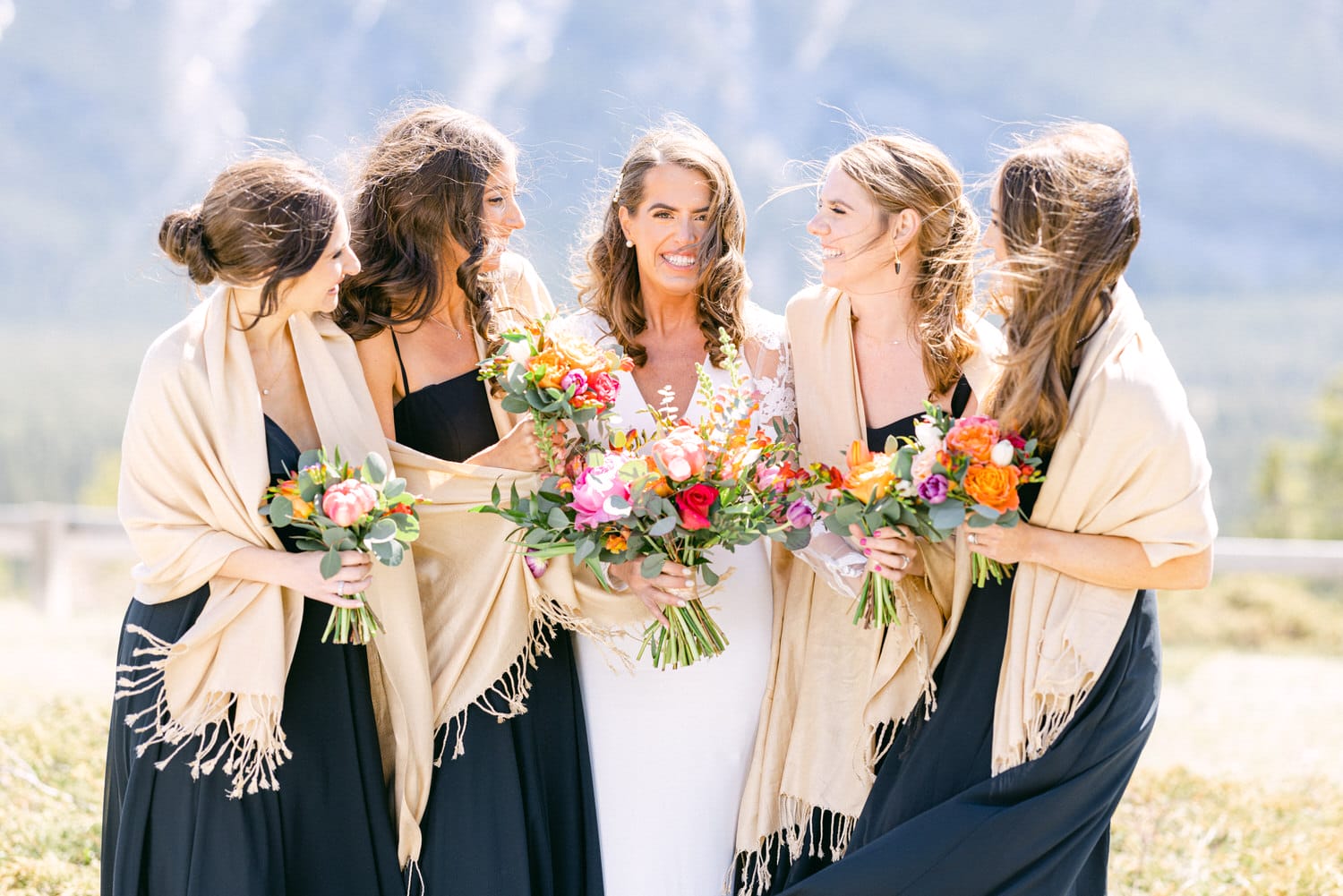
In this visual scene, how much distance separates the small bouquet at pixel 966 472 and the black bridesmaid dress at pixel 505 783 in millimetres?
1265

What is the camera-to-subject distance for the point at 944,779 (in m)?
3.37

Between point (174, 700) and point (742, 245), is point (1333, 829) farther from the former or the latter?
point (174, 700)

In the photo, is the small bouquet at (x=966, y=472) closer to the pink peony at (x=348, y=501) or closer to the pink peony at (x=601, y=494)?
the pink peony at (x=601, y=494)

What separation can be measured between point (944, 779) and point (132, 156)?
4015 cm

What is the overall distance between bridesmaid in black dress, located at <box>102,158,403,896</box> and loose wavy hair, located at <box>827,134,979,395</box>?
1.53 meters

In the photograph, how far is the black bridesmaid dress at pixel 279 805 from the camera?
133 inches

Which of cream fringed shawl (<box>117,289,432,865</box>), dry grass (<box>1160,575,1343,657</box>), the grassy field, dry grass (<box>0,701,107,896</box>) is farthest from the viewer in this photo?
dry grass (<box>1160,575,1343,657</box>)

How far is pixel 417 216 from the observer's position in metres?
3.86

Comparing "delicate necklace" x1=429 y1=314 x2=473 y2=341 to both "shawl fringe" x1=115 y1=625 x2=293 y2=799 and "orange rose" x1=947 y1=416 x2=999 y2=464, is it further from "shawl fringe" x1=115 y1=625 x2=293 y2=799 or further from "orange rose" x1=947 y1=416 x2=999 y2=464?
"orange rose" x1=947 y1=416 x2=999 y2=464

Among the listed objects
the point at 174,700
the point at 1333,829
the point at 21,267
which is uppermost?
the point at 21,267

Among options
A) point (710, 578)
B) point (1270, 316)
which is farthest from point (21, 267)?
point (710, 578)

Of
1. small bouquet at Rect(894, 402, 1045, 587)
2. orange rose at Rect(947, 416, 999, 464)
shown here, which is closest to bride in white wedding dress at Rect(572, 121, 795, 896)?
small bouquet at Rect(894, 402, 1045, 587)

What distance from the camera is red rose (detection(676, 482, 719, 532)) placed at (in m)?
3.27

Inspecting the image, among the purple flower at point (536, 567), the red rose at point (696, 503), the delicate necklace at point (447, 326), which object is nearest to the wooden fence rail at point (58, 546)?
the delicate necklace at point (447, 326)
